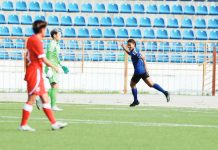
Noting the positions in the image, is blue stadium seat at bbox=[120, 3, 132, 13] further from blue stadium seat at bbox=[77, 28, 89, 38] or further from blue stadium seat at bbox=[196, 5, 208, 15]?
blue stadium seat at bbox=[196, 5, 208, 15]

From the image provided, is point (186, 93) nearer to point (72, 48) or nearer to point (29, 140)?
point (72, 48)

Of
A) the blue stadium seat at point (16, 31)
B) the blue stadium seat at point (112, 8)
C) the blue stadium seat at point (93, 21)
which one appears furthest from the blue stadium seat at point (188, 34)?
the blue stadium seat at point (16, 31)

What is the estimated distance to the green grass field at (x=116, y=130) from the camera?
1102 centimetres

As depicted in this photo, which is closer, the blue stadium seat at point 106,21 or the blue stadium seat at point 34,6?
the blue stadium seat at point 106,21

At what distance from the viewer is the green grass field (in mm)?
11023

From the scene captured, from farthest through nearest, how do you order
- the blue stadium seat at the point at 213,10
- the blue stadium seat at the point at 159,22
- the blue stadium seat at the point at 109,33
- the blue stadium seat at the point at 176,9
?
the blue stadium seat at the point at 213,10
the blue stadium seat at the point at 176,9
the blue stadium seat at the point at 159,22
the blue stadium seat at the point at 109,33

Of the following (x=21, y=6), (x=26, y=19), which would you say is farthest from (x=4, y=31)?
(x=21, y=6)

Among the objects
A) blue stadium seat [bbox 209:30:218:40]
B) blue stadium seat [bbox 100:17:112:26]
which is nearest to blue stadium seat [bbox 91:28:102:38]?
blue stadium seat [bbox 100:17:112:26]

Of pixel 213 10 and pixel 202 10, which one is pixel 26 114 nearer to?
pixel 202 10

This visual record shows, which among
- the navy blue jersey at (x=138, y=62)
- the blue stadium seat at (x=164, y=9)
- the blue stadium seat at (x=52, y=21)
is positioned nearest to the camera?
the navy blue jersey at (x=138, y=62)

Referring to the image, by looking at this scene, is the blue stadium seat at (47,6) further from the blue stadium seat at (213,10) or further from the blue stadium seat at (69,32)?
the blue stadium seat at (213,10)

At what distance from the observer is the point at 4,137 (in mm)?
11922

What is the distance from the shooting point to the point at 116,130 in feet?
44.5

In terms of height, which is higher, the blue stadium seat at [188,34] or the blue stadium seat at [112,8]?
the blue stadium seat at [112,8]
